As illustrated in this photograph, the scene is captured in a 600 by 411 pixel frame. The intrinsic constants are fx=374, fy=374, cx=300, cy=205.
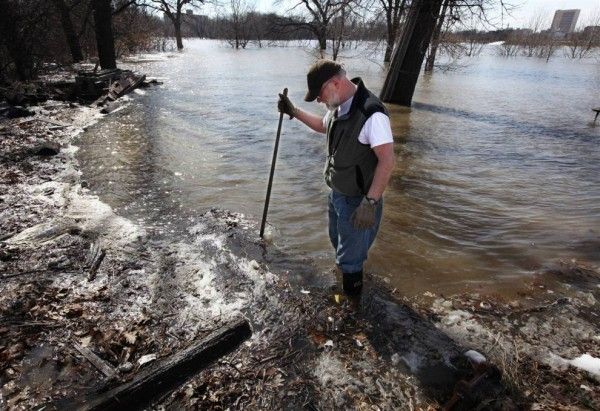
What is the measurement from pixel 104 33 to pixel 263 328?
1731 cm

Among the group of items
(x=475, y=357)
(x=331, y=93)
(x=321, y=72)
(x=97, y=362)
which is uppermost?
(x=321, y=72)

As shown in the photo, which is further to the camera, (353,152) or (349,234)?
(349,234)

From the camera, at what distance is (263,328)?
320 centimetres

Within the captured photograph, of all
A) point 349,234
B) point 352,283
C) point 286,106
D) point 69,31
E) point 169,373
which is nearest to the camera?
point 169,373

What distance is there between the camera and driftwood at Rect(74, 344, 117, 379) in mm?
2674

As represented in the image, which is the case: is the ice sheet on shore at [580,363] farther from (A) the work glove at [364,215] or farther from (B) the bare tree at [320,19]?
(B) the bare tree at [320,19]

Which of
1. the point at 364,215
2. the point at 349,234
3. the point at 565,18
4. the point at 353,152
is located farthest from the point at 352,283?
the point at 565,18

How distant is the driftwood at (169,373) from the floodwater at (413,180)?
1518 mm

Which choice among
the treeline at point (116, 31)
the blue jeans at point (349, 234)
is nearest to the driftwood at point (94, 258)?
the blue jeans at point (349, 234)

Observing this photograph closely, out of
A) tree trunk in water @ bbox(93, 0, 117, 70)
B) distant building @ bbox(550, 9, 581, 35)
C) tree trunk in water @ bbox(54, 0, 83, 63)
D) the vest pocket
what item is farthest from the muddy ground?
distant building @ bbox(550, 9, 581, 35)

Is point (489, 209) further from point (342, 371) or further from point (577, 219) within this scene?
point (342, 371)

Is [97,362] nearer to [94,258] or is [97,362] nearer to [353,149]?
[94,258]

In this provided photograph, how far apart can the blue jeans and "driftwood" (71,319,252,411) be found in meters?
1.03

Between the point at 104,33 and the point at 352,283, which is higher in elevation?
the point at 104,33
